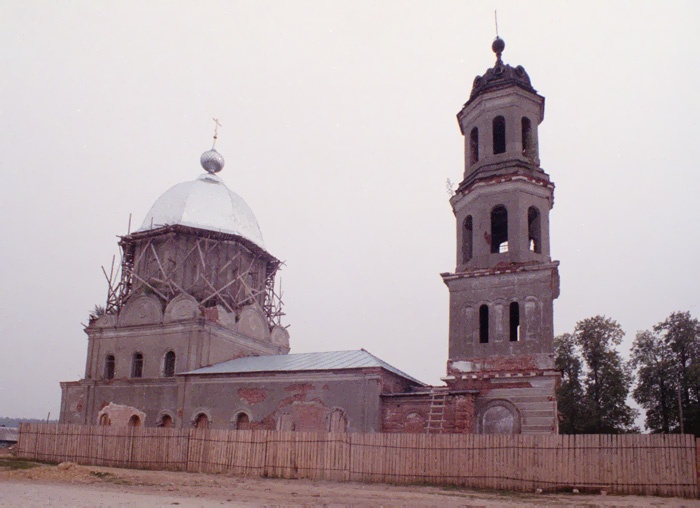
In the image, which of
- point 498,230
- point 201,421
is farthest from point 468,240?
point 201,421

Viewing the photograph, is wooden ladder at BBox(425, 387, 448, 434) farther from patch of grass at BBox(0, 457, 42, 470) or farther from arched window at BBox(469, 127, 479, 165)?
patch of grass at BBox(0, 457, 42, 470)

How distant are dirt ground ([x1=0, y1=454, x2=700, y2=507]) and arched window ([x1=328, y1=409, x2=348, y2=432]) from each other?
520 cm

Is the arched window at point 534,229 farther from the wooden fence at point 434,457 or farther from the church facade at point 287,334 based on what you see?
the wooden fence at point 434,457

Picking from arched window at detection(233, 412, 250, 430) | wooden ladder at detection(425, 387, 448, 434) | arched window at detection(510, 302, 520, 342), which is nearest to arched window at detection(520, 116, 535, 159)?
arched window at detection(510, 302, 520, 342)

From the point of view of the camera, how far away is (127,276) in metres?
31.1

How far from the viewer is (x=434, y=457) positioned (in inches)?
666

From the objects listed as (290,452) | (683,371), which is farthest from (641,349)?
(290,452)

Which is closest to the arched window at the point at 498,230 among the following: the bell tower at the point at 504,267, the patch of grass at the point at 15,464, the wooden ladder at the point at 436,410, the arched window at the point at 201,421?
the bell tower at the point at 504,267

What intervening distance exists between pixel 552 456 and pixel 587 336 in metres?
22.0

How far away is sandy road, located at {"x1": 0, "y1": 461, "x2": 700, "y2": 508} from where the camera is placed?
12445mm

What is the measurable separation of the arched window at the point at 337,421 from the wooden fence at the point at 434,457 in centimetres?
450

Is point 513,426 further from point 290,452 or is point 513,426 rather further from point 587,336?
point 587,336

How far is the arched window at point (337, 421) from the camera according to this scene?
Result: 22.1 metres

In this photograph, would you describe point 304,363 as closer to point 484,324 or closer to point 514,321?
point 484,324
